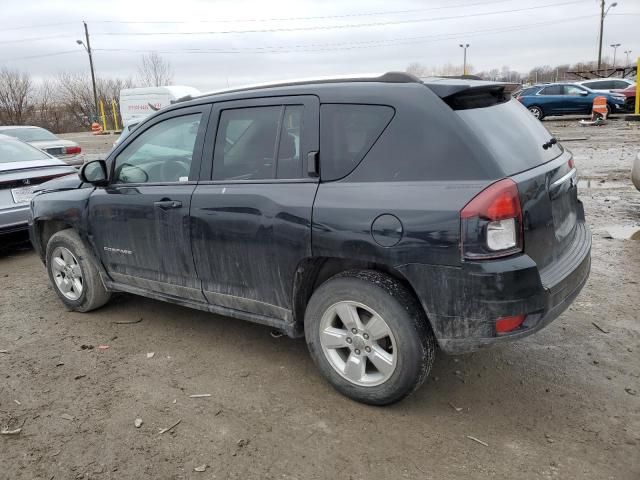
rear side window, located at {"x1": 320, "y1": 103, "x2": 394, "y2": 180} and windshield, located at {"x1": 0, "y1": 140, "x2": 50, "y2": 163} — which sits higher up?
rear side window, located at {"x1": 320, "y1": 103, "x2": 394, "y2": 180}

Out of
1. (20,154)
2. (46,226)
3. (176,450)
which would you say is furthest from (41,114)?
(176,450)

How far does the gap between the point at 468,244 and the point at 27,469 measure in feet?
8.27

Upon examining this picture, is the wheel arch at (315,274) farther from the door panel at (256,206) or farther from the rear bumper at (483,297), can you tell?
the rear bumper at (483,297)

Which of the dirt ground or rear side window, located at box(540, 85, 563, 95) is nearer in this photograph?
the dirt ground

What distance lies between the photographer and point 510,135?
10.1 feet

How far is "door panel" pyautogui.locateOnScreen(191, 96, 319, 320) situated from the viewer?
326 cm

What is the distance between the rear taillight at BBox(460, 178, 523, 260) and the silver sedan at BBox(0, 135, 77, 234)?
19.5 ft

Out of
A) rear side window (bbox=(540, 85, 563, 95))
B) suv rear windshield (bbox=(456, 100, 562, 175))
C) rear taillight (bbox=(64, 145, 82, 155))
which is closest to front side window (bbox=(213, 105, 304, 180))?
suv rear windshield (bbox=(456, 100, 562, 175))

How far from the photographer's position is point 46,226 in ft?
16.6

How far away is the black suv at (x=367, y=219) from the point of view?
273 centimetres

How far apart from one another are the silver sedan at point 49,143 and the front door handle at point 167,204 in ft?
29.5

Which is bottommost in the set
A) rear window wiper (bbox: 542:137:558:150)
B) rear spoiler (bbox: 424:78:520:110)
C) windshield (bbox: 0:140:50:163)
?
windshield (bbox: 0:140:50:163)

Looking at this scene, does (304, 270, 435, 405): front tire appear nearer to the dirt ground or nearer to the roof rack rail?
the dirt ground

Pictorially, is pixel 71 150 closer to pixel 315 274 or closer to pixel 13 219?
pixel 13 219
